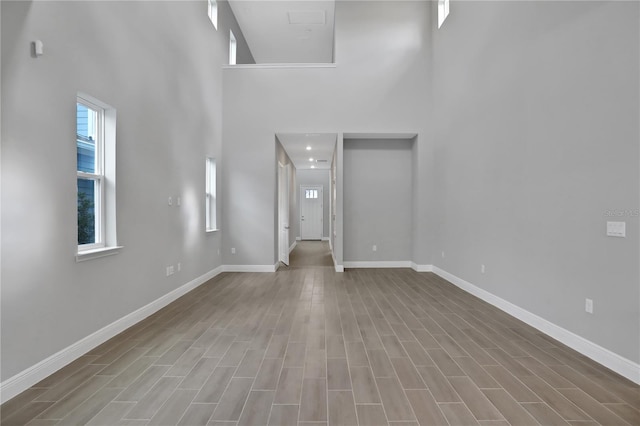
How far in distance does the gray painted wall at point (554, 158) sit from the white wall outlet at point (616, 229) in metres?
0.05

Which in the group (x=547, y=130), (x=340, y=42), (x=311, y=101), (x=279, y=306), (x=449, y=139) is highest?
(x=340, y=42)

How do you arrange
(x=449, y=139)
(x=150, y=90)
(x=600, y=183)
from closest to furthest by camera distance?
(x=600, y=183) → (x=150, y=90) → (x=449, y=139)

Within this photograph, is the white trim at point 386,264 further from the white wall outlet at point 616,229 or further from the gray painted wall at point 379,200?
the white wall outlet at point 616,229

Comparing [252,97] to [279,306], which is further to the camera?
[252,97]

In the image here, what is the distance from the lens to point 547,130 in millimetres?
2971

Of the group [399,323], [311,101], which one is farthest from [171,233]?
[311,101]

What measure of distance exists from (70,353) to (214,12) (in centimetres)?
582

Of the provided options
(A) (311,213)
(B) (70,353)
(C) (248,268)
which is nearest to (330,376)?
(B) (70,353)

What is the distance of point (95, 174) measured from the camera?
279cm

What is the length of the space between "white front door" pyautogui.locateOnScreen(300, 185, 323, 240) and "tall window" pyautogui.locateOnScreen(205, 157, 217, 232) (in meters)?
7.05

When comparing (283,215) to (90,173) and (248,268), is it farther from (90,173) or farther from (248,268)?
(90,173)

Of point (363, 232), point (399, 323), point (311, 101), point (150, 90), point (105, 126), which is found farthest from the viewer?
point (363, 232)

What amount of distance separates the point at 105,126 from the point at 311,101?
383cm

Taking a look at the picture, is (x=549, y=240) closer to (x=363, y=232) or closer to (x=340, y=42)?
(x=363, y=232)
